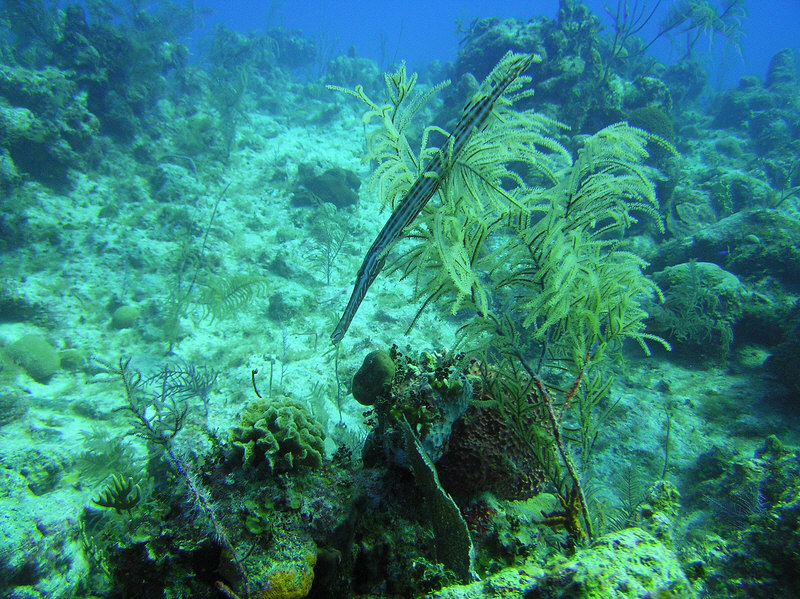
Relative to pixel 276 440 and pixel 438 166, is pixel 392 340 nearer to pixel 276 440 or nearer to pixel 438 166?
pixel 276 440

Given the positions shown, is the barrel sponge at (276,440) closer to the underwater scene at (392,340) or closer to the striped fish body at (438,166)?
the underwater scene at (392,340)

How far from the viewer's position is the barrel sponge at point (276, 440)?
2.33m

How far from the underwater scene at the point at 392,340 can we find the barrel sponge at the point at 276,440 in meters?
0.03

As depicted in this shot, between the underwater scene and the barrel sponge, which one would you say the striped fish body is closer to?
the underwater scene

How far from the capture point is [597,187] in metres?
2.51

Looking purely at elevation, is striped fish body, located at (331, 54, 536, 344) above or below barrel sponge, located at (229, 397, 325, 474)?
above

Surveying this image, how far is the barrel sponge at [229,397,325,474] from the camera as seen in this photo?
2.33 m

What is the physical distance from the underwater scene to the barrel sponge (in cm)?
3

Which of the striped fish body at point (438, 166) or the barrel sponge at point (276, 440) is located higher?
the striped fish body at point (438, 166)

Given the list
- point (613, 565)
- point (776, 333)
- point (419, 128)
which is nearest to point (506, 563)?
point (613, 565)

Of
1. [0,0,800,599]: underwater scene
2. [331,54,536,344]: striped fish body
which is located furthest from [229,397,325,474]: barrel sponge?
[331,54,536,344]: striped fish body

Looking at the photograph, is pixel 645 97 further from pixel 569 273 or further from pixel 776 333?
pixel 569 273

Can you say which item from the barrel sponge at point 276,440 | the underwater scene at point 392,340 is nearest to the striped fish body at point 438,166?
the underwater scene at point 392,340

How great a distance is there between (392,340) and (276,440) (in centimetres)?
429
